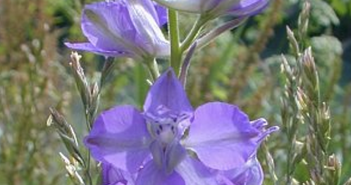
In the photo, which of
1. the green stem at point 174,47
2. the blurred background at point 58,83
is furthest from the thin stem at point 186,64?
the blurred background at point 58,83

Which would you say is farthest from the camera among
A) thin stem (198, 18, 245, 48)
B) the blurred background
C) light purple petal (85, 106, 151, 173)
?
the blurred background

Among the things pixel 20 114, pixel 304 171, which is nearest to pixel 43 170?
pixel 20 114

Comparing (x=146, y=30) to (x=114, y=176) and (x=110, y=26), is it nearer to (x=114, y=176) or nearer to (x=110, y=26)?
(x=110, y=26)

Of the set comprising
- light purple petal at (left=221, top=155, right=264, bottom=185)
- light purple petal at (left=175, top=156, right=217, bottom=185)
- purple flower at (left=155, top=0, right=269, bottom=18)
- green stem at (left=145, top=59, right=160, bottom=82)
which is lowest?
light purple petal at (left=221, top=155, right=264, bottom=185)

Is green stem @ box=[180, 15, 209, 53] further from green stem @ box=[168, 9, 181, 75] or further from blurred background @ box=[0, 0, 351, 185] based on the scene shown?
blurred background @ box=[0, 0, 351, 185]

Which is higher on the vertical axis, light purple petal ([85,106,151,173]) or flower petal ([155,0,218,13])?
flower petal ([155,0,218,13])

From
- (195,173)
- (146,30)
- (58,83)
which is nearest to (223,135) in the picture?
(195,173)

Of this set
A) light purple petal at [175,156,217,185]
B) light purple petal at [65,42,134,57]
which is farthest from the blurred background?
light purple petal at [175,156,217,185]
